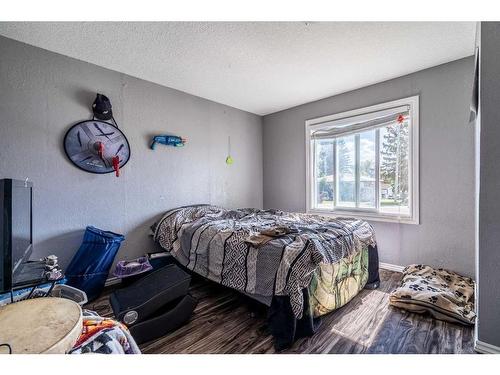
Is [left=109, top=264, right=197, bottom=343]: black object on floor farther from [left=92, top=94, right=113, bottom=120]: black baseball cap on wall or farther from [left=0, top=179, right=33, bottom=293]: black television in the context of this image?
[left=92, top=94, right=113, bottom=120]: black baseball cap on wall

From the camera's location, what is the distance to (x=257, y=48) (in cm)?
205

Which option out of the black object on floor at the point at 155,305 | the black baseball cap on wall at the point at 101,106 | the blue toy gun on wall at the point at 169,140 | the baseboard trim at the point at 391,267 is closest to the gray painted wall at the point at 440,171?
the baseboard trim at the point at 391,267

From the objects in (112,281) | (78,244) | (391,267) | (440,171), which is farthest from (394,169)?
(78,244)

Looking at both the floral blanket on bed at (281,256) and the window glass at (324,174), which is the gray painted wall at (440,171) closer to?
the window glass at (324,174)

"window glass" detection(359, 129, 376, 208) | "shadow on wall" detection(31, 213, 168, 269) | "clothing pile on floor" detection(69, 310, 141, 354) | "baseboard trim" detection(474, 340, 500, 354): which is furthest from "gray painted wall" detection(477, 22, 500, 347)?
"shadow on wall" detection(31, 213, 168, 269)

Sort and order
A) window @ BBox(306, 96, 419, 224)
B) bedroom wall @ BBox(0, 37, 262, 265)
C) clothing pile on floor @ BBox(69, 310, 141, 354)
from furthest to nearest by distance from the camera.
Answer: window @ BBox(306, 96, 419, 224), bedroom wall @ BBox(0, 37, 262, 265), clothing pile on floor @ BBox(69, 310, 141, 354)

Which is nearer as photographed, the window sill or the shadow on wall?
the shadow on wall

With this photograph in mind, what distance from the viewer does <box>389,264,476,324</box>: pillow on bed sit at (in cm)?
168

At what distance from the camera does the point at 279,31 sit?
182cm

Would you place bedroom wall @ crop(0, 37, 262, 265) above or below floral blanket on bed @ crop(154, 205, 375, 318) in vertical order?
above

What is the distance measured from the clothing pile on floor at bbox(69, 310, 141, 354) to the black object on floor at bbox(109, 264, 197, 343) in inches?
29.3

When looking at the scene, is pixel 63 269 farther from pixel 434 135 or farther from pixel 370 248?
pixel 434 135

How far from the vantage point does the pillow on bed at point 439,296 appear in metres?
1.68
